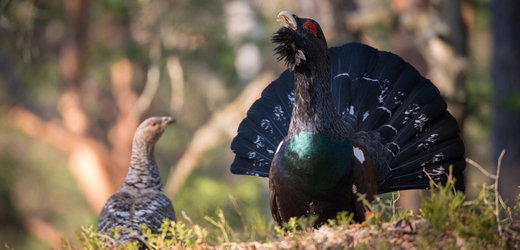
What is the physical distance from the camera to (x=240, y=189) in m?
15.1

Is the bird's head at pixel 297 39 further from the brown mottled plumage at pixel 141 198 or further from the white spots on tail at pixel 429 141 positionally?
the brown mottled plumage at pixel 141 198

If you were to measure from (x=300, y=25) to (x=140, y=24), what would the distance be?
11713mm

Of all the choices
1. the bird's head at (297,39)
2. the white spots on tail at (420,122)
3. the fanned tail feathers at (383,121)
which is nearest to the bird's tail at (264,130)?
the fanned tail feathers at (383,121)

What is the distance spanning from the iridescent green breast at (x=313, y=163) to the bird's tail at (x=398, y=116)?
696 mm

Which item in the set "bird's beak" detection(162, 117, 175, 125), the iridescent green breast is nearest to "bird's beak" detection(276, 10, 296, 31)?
the iridescent green breast

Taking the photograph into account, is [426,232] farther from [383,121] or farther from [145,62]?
[145,62]

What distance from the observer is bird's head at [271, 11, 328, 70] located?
13.1 ft

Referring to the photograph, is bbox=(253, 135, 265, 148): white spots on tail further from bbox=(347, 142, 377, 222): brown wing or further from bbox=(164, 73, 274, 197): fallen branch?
bbox=(164, 73, 274, 197): fallen branch

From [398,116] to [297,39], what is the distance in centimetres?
144

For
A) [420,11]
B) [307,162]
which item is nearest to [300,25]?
[307,162]

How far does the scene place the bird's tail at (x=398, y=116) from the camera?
4582 mm

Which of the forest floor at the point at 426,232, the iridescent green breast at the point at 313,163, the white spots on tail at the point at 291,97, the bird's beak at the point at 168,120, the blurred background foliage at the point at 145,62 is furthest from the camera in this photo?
the blurred background foliage at the point at 145,62

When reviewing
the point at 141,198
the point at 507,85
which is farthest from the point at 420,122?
the point at 507,85

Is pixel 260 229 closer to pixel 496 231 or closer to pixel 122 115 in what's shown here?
pixel 496 231
